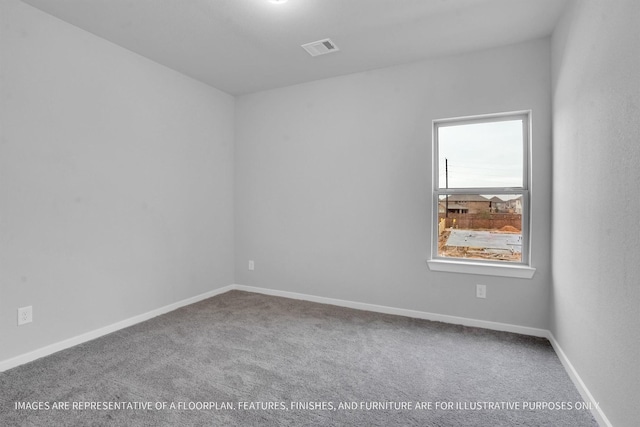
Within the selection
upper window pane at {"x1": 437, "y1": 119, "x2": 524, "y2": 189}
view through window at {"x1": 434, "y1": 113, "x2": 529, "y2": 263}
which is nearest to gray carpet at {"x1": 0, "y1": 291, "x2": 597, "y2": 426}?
view through window at {"x1": 434, "y1": 113, "x2": 529, "y2": 263}

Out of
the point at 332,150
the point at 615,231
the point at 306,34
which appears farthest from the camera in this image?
the point at 332,150

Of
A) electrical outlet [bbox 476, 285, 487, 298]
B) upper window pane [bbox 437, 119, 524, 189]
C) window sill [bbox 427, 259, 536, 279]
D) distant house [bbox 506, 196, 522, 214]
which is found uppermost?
upper window pane [bbox 437, 119, 524, 189]

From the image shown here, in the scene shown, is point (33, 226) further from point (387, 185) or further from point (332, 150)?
point (387, 185)

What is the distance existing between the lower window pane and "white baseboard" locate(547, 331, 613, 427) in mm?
815

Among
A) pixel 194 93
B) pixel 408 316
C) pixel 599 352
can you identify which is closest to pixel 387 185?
pixel 408 316

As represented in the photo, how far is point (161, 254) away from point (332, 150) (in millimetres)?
2143

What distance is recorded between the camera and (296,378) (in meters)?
2.14

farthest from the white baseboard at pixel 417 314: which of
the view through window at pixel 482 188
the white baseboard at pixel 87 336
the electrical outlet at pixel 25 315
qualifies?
the electrical outlet at pixel 25 315

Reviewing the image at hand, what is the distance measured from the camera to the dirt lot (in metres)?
3.03

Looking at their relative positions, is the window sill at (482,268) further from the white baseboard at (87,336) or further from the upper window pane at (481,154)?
the white baseboard at (87,336)

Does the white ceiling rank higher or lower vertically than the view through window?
higher

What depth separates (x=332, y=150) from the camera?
3688 millimetres

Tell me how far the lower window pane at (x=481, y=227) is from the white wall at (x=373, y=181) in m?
0.19

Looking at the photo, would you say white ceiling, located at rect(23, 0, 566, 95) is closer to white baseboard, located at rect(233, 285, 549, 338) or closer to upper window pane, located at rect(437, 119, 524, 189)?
upper window pane, located at rect(437, 119, 524, 189)
